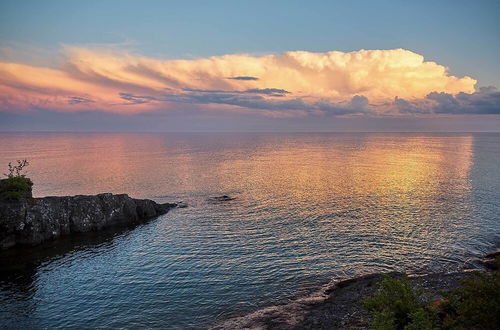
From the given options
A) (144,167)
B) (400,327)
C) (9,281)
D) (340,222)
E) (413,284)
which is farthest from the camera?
(144,167)

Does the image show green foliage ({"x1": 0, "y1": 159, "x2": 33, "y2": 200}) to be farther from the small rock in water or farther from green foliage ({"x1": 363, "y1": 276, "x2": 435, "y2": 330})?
green foliage ({"x1": 363, "y1": 276, "x2": 435, "y2": 330})

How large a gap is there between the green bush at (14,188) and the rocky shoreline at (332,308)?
43.4 m

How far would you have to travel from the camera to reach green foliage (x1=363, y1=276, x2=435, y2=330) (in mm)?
19656

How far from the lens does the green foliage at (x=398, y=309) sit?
64.5 ft

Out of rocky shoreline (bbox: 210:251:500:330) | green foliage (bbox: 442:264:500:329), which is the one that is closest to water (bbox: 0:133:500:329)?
rocky shoreline (bbox: 210:251:500:330)

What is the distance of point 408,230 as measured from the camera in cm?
5488

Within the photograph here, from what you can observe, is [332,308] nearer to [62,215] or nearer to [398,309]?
[398,309]

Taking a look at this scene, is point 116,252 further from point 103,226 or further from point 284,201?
point 284,201

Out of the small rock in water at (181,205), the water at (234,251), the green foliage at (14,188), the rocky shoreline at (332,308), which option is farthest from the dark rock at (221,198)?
the rocky shoreline at (332,308)

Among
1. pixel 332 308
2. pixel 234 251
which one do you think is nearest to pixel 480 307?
pixel 332 308

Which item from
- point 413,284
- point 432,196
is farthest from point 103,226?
point 432,196

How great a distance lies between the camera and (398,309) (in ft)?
73.5

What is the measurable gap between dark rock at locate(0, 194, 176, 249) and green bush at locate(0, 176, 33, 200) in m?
1.29

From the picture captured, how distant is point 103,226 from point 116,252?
13.4 meters
